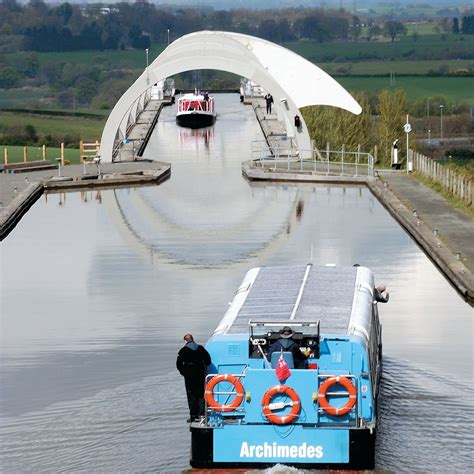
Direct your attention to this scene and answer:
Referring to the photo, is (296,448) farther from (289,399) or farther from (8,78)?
(8,78)

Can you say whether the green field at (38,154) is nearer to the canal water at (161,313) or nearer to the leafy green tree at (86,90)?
the canal water at (161,313)

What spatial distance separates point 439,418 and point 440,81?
131 meters

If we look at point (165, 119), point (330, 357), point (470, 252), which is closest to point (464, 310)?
point (470, 252)

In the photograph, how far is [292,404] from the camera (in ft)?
53.2

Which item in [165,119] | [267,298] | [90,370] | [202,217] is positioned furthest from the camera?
[165,119]

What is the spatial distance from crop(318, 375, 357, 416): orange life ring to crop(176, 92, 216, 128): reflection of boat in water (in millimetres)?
51682

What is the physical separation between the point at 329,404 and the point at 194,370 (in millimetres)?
1503

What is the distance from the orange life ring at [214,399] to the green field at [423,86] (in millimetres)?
109824

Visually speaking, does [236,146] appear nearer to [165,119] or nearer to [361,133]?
[361,133]

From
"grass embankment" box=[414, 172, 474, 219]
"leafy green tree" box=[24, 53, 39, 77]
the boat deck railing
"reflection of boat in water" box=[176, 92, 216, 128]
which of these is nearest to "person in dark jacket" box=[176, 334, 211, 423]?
"grass embankment" box=[414, 172, 474, 219]

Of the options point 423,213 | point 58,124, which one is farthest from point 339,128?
point 58,124

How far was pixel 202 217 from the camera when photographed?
3912 cm

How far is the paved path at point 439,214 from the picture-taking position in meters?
31.1

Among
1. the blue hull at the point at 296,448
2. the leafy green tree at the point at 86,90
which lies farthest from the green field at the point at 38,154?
the leafy green tree at the point at 86,90
